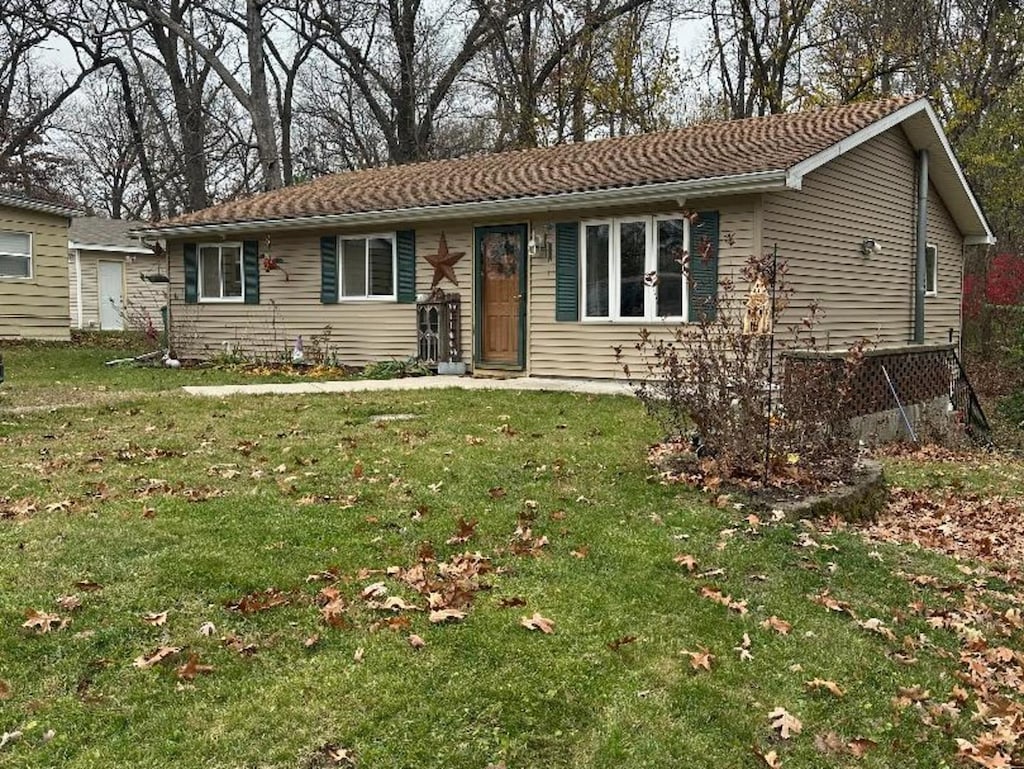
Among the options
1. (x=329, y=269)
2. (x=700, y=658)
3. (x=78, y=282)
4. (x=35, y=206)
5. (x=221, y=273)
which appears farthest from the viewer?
(x=78, y=282)

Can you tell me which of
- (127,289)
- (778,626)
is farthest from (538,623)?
(127,289)

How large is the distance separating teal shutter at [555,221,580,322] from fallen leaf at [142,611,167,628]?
9.17m

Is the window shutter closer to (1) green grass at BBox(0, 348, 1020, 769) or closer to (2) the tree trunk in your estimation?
(1) green grass at BBox(0, 348, 1020, 769)

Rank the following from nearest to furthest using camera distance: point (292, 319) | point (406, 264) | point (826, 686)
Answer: point (826, 686), point (406, 264), point (292, 319)

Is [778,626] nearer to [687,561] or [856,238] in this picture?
[687,561]

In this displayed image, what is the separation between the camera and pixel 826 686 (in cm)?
337

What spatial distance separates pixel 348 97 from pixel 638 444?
26.6m

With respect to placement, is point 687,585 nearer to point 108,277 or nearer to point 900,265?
point 900,265

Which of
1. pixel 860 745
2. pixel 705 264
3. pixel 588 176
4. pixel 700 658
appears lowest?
pixel 860 745

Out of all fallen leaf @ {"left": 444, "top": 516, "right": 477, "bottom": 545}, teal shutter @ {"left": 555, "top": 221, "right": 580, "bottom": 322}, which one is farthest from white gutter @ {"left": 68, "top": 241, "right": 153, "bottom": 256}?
fallen leaf @ {"left": 444, "top": 516, "right": 477, "bottom": 545}

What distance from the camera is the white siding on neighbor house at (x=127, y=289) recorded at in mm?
26188

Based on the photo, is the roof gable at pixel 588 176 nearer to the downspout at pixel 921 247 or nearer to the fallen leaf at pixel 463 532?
the downspout at pixel 921 247

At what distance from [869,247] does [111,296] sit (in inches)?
896

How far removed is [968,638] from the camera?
394 centimetres
